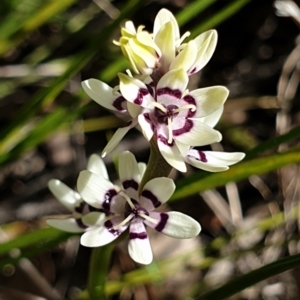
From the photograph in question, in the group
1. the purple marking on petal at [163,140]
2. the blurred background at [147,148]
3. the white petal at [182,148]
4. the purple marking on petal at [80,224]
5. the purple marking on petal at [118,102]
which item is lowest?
the blurred background at [147,148]

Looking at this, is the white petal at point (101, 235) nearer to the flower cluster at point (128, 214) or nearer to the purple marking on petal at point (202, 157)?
the flower cluster at point (128, 214)

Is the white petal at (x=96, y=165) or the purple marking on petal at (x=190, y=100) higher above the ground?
the purple marking on petal at (x=190, y=100)

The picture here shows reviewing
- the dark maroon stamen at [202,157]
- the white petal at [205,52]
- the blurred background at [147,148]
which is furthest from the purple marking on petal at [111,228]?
the blurred background at [147,148]

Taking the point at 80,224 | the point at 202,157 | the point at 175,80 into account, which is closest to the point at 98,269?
the point at 80,224

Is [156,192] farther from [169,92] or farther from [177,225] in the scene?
[169,92]

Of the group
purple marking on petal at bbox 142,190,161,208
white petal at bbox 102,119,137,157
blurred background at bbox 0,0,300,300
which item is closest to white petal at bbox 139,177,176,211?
purple marking on petal at bbox 142,190,161,208

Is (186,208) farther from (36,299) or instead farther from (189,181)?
(189,181)

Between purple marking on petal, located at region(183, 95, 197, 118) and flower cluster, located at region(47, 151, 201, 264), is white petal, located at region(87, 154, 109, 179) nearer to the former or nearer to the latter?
flower cluster, located at region(47, 151, 201, 264)

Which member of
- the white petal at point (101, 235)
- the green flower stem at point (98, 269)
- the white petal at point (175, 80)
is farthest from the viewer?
the green flower stem at point (98, 269)
